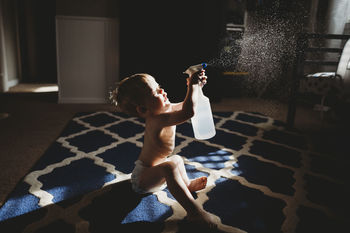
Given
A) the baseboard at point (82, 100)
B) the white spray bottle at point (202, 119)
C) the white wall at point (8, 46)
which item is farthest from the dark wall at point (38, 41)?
the white spray bottle at point (202, 119)

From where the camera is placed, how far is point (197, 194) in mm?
978

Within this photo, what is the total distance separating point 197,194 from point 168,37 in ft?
6.73

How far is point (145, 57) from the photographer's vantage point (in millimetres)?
2717

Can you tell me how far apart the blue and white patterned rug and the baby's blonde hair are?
1.11ft

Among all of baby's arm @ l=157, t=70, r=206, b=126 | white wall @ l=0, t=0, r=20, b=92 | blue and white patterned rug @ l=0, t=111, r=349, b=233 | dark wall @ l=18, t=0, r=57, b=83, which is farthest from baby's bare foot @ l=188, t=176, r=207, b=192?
dark wall @ l=18, t=0, r=57, b=83

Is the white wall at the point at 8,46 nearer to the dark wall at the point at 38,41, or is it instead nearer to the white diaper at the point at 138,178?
the dark wall at the point at 38,41

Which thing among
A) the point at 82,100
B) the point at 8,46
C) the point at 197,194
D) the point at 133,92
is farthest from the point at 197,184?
the point at 8,46

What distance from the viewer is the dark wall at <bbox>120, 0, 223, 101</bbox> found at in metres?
2.63

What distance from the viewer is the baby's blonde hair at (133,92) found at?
0.81 m

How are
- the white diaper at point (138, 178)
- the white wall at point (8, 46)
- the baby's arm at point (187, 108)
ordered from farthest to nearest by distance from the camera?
the white wall at point (8, 46), the white diaper at point (138, 178), the baby's arm at point (187, 108)

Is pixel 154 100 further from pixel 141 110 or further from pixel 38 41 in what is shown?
pixel 38 41

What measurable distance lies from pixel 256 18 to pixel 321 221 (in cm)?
282

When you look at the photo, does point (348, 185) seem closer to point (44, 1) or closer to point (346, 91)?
point (346, 91)

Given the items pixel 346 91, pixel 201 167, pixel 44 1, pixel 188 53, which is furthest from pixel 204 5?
pixel 44 1
